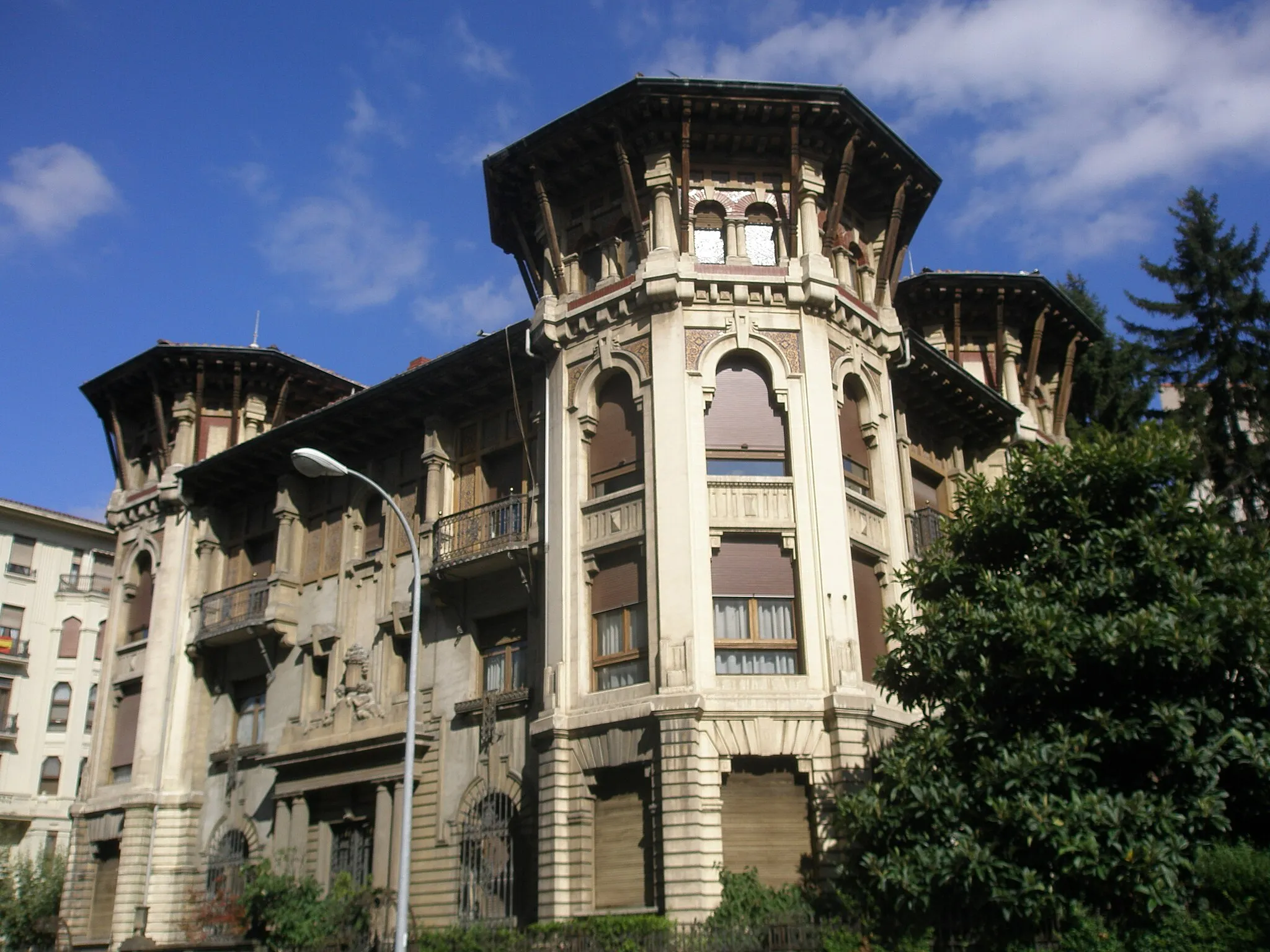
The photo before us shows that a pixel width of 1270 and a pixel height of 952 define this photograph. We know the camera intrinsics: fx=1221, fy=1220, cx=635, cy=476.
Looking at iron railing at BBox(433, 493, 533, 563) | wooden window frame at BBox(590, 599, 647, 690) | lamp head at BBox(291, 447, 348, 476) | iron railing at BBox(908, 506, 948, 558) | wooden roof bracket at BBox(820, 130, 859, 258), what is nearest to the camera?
lamp head at BBox(291, 447, 348, 476)

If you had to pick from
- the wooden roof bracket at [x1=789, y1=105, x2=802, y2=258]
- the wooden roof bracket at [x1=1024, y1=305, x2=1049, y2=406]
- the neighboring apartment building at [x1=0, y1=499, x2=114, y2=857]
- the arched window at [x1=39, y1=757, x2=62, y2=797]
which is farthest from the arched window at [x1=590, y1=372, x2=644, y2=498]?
the arched window at [x1=39, y1=757, x2=62, y2=797]

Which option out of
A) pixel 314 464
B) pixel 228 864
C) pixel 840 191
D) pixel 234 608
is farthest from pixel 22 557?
pixel 840 191

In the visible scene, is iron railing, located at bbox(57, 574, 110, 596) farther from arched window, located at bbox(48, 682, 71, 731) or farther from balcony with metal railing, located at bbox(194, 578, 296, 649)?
balcony with metal railing, located at bbox(194, 578, 296, 649)

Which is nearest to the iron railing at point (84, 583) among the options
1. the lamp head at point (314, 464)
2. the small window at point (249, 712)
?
the small window at point (249, 712)

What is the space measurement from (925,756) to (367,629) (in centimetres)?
1508

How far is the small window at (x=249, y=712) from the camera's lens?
1206 inches

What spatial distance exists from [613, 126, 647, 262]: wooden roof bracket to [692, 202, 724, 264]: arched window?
107 centimetres

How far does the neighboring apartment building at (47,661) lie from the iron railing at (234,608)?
18629 millimetres

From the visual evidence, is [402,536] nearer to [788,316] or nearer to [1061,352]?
[788,316]

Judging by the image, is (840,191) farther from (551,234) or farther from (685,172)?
(551,234)

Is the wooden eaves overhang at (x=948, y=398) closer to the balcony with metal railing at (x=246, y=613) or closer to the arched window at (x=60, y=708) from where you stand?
the balcony with metal railing at (x=246, y=613)

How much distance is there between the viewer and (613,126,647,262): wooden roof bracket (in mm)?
24109

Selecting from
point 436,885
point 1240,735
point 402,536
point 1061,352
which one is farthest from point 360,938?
point 1061,352

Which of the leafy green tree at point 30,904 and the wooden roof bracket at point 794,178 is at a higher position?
the wooden roof bracket at point 794,178
